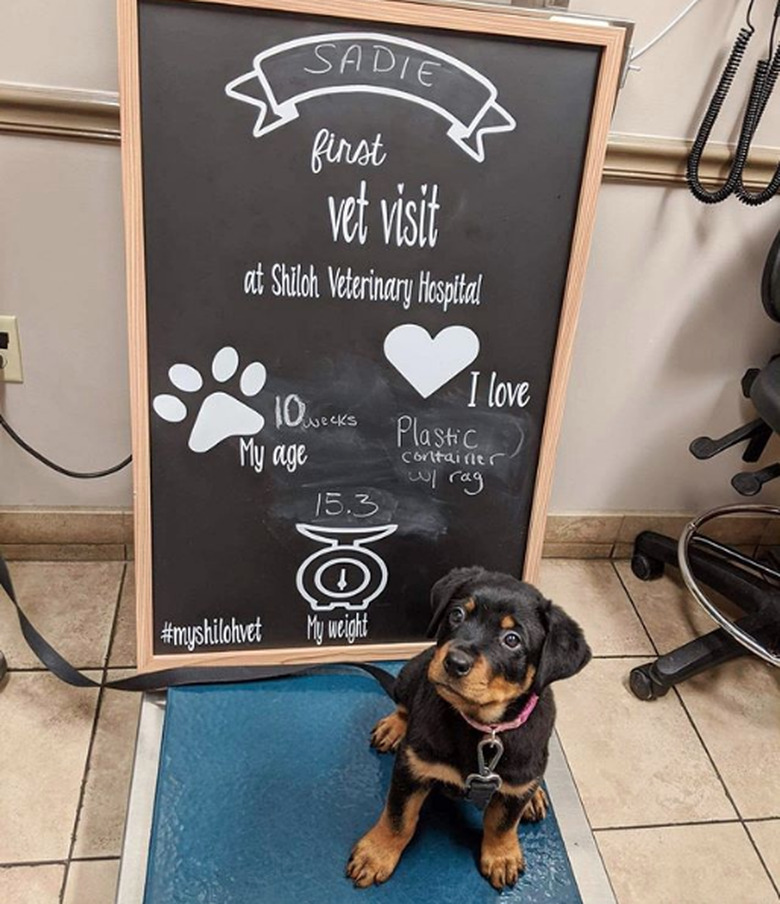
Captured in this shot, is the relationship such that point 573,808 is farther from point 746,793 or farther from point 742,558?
point 742,558

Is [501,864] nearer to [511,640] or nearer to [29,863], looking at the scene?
[511,640]

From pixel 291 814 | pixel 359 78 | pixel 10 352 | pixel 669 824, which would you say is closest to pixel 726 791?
pixel 669 824

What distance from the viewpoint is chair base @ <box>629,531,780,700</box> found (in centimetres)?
158

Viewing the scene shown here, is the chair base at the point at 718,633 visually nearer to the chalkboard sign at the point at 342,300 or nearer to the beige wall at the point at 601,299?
the beige wall at the point at 601,299

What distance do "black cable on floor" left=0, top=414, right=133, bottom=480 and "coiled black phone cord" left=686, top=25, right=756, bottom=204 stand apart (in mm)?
1079

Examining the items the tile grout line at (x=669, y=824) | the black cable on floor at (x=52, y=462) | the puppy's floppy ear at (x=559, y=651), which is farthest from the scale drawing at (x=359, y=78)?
the tile grout line at (x=669, y=824)

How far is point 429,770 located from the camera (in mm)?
1074

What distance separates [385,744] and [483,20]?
3.21 feet

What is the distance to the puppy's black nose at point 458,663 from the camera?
95cm

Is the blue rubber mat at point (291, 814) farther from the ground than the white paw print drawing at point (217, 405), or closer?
closer

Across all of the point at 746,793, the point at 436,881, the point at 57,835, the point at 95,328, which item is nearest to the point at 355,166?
the point at 95,328

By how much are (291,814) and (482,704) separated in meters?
0.38

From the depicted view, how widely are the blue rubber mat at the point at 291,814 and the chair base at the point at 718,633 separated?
443 mm

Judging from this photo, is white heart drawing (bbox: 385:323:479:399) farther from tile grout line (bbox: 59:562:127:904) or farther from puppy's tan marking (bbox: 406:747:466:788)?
tile grout line (bbox: 59:562:127:904)
